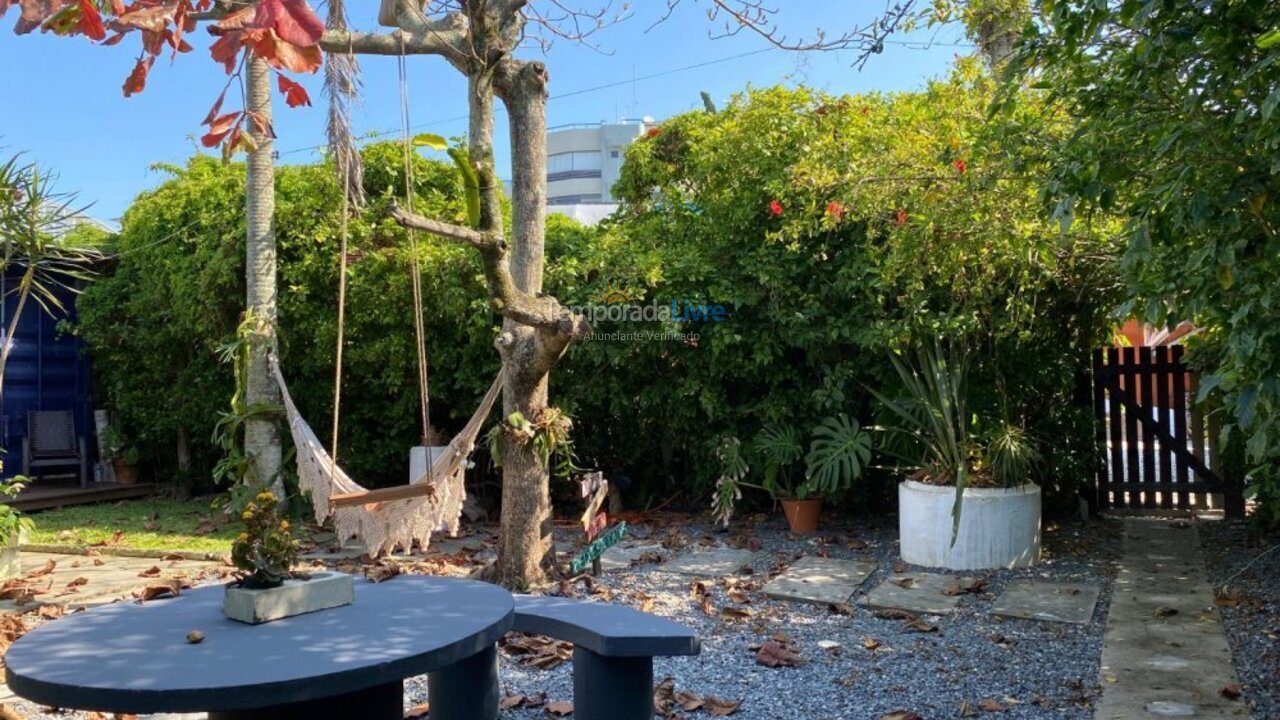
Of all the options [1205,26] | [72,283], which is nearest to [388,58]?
[1205,26]

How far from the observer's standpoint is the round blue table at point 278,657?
1.98m

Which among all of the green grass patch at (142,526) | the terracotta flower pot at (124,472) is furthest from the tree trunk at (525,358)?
the terracotta flower pot at (124,472)

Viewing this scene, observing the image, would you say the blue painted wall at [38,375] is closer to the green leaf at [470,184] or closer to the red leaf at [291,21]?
the green leaf at [470,184]

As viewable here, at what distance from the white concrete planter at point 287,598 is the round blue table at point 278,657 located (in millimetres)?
30

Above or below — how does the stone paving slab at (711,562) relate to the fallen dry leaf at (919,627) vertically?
above

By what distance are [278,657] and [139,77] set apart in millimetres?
1327

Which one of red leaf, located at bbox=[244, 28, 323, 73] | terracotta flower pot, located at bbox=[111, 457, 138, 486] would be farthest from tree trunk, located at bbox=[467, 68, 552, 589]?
terracotta flower pot, located at bbox=[111, 457, 138, 486]

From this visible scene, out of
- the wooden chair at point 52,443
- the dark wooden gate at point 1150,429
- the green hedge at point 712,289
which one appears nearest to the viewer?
the green hedge at point 712,289

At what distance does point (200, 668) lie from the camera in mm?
2088

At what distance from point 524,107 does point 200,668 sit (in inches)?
118

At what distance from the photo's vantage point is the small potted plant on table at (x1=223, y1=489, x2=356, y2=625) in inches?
98.6

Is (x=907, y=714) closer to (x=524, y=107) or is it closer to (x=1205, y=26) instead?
(x=1205, y=26)

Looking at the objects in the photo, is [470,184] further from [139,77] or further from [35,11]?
[35,11]

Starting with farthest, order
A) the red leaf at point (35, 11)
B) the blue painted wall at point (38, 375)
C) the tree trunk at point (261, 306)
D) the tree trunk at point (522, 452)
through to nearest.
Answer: the blue painted wall at point (38, 375) → the tree trunk at point (261, 306) → the tree trunk at point (522, 452) → the red leaf at point (35, 11)
